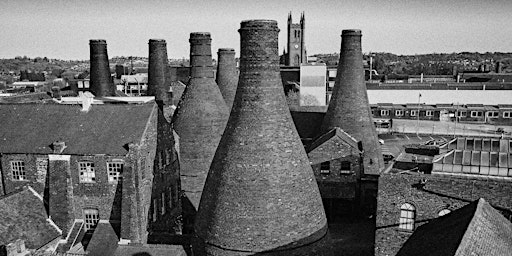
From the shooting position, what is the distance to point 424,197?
16859mm

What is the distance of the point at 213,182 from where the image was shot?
42.4 ft

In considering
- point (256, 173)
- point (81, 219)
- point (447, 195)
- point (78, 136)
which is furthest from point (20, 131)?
point (447, 195)

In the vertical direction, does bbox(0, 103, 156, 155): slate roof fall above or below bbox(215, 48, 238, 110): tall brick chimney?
below

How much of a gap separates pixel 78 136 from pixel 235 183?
1131 cm

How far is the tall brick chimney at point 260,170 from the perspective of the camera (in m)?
12.1

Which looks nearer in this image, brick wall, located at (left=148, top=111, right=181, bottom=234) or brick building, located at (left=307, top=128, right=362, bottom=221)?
brick wall, located at (left=148, top=111, right=181, bottom=234)

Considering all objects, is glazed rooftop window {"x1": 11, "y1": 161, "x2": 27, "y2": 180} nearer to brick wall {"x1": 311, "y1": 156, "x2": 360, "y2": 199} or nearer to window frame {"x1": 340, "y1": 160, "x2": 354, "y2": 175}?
brick wall {"x1": 311, "y1": 156, "x2": 360, "y2": 199}

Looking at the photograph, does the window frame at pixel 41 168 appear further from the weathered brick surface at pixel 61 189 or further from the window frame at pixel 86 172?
the window frame at pixel 86 172

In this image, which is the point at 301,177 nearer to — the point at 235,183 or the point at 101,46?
the point at 235,183

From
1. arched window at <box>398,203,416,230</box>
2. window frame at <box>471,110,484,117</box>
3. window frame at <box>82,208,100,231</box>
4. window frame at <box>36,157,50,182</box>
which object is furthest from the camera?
window frame at <box>471,110,484,117</box>

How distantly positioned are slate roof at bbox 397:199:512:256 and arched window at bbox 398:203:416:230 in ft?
7.66

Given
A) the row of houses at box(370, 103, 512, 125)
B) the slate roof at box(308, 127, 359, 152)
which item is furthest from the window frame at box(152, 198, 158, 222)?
the row of houses at box(370, 103, 512, 125)

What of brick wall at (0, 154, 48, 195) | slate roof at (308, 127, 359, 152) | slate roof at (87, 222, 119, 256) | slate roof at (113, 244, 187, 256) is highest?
slate roof at (308, 127, 359, 152)

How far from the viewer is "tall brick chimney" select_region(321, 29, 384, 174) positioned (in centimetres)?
2492
